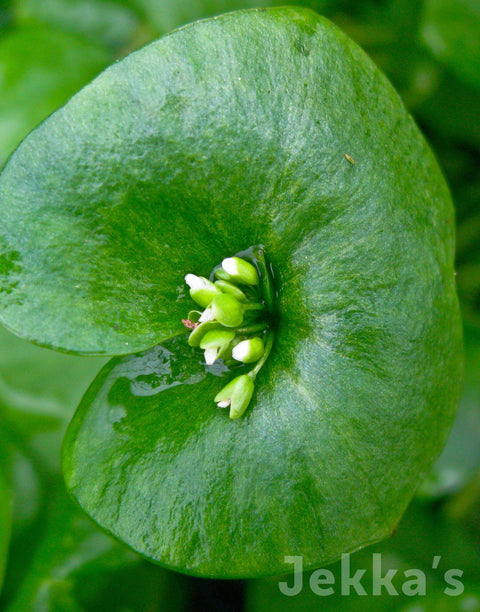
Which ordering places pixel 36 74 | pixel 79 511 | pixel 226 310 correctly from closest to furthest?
pixel 226 310 < pixel 79 511 < pixel 36 74

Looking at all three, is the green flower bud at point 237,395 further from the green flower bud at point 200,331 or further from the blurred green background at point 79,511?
the blurred green background at point 79,511

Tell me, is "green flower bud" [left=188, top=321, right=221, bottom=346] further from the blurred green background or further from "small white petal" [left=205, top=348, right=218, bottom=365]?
the blurred green background

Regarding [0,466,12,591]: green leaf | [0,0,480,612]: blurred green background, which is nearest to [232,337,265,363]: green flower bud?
[0,0,480,612]: blurred green background

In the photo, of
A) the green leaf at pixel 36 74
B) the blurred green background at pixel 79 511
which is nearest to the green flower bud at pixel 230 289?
the blurred green background at pixel 79 511

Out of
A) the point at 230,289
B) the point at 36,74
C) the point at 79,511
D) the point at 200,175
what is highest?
Result: the point at 36,74

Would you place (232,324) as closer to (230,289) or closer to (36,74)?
(230,289)

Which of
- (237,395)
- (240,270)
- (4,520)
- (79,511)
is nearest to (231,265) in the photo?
(240,270)
